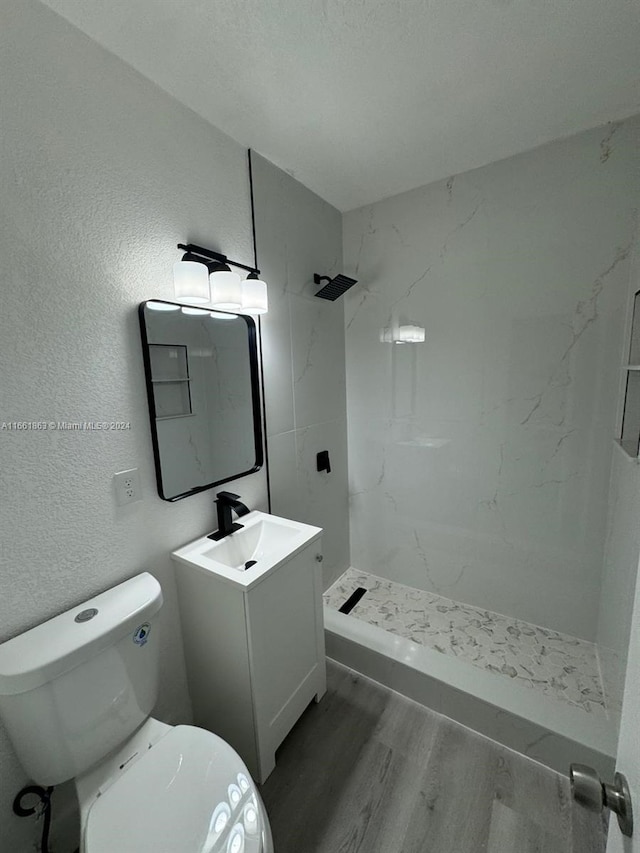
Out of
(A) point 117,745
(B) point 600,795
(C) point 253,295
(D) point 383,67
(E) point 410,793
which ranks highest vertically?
(D) point 383,67

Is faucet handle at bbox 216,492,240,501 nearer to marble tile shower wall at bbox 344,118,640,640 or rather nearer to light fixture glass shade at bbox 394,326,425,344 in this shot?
marble tile shower wall at bbox 344,118,640,640

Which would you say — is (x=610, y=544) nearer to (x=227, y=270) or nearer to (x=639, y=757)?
(x=639, y=757)

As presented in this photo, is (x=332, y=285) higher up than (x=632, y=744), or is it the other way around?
(x=332, y=285)

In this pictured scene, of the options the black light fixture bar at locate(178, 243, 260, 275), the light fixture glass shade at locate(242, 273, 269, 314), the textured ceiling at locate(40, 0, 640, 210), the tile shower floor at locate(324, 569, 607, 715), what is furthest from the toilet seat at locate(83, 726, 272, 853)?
the textured ceiling at locate(40, 0, 640, 210)

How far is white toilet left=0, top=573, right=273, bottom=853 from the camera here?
0.79 m

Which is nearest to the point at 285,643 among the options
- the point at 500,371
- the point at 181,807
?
the point at 181,807

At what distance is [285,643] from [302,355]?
1.38 m

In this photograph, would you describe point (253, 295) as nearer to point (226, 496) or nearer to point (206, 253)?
point (206, 253)

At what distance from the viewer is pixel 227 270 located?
135 cm

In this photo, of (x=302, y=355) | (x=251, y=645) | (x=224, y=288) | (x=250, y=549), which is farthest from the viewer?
(x=302, y=355)

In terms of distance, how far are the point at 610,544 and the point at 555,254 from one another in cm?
138

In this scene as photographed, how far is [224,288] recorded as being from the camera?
130 centimetres

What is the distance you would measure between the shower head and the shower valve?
1925 mm

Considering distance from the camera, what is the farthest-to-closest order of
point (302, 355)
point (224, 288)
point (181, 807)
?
1. point (302, 355)
2. point (224, 288)
3. point (181, 807)
